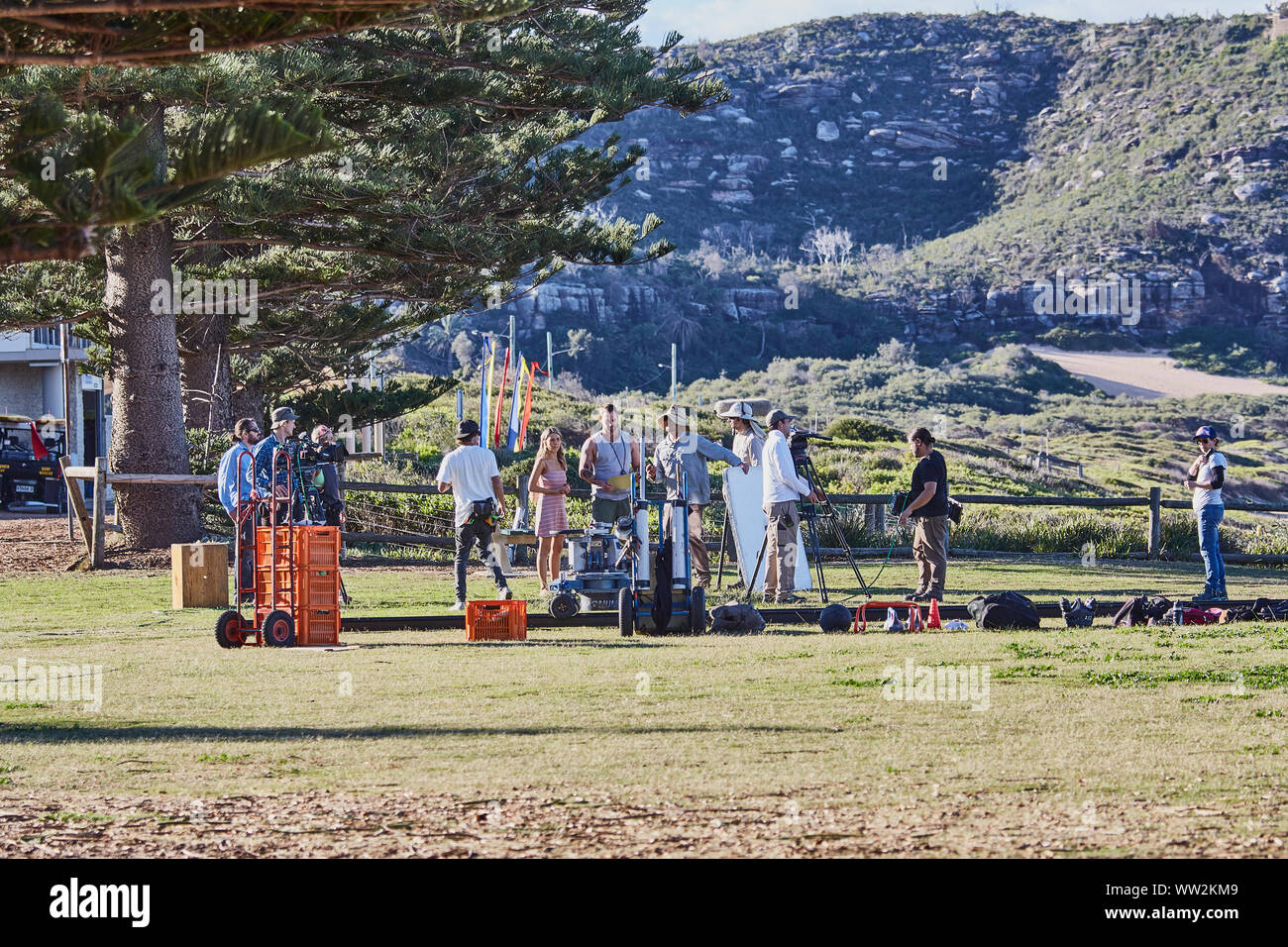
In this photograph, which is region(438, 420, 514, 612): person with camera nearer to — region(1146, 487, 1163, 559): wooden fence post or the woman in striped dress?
the woman in striped dress

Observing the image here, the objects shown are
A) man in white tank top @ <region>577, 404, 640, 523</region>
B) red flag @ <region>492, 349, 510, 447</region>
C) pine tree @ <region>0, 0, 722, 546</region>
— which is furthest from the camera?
red flag @ <region>492, 349, 510, 447</region>

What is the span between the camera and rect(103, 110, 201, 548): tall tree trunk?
20703 mm

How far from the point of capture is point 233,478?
13211 millimetres

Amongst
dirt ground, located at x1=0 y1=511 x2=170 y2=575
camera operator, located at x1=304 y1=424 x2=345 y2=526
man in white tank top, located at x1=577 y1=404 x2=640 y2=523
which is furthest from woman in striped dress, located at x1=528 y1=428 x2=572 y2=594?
dirt ground, located at x1=0 y1=511 x2=170 y2=575

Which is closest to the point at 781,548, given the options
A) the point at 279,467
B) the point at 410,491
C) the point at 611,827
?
the point at 279,467

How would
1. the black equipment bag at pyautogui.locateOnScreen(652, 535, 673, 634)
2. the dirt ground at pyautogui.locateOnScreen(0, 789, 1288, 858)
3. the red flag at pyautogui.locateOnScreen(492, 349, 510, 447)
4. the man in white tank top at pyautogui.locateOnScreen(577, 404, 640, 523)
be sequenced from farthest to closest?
the red flag at pyautogui.locateOnScreen(492, 349, 510, 447)
the man in white tank top at pyautogui.locateOnScreen(577, 404, 640, 523)
the black equipment bag at pyautogui.locateOnScreen(652, 535, 673, 634)
the dirt ground at pyautogui.locateOnScreen(0, 789, 1288, 858)

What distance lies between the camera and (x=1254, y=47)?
11544 centimetres

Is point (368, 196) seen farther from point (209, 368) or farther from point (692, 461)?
point (692, 461)

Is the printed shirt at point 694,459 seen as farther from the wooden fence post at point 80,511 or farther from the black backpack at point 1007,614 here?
the wooden fence post at point 80,511

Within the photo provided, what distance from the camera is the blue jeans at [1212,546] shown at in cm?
1494

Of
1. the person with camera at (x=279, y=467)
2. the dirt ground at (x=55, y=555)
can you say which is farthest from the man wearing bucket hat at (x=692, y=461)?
the dirt ground at (x=55, y=555)

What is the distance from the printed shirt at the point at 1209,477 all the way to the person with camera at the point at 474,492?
6965 millimetres

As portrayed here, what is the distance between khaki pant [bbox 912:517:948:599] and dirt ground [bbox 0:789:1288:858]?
29.1 ft
